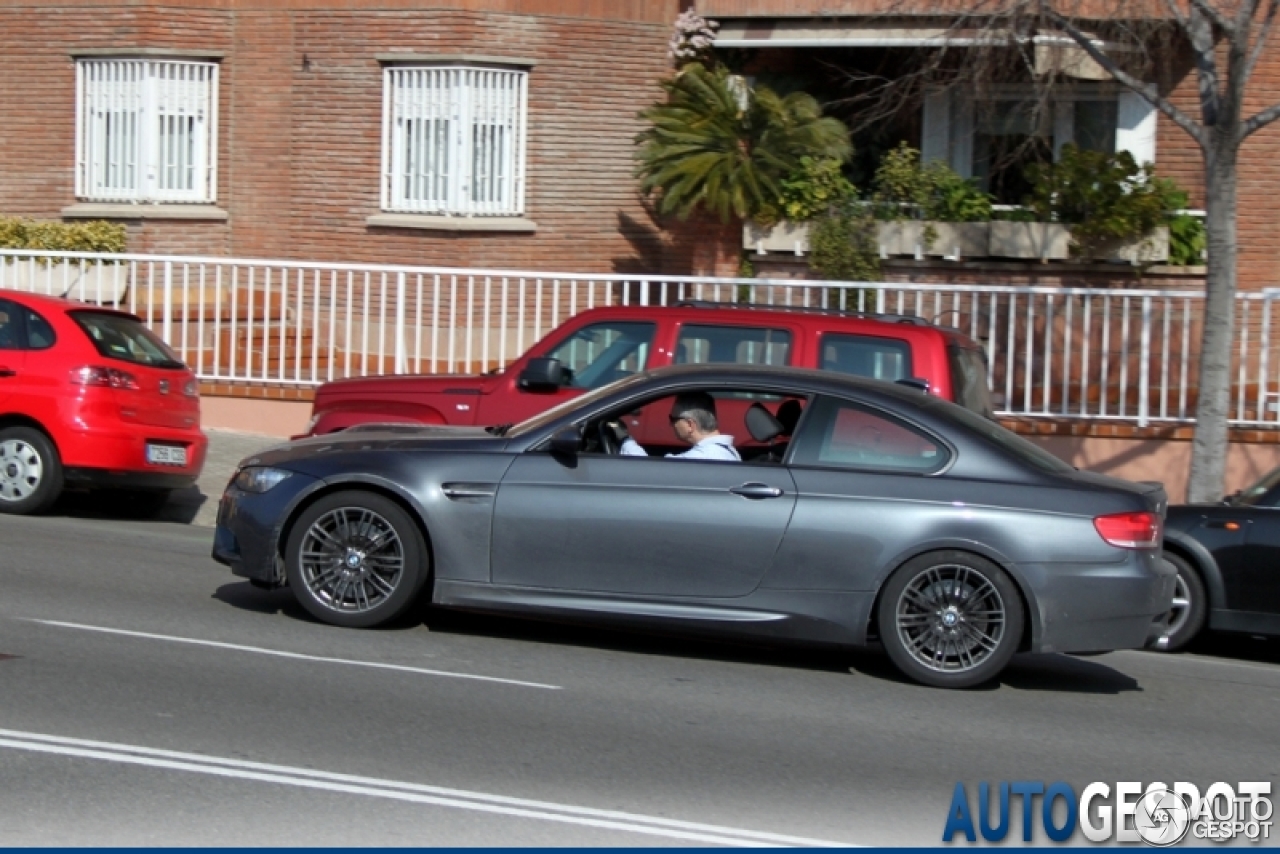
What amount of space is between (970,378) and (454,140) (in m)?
9.01

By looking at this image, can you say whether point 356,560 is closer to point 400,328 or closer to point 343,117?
point 400,328

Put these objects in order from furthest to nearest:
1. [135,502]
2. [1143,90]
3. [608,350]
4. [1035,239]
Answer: [1035,239] < [135,502] < [1143,90] < [608,350]

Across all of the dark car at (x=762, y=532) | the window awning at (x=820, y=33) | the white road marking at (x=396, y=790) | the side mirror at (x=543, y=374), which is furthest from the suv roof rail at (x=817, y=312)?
the window awning at (x=820, y=33)

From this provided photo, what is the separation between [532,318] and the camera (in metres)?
15.5

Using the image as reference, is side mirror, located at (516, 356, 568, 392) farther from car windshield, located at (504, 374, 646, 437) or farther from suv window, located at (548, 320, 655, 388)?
car windshield, located at (504, 374, 646, 437)

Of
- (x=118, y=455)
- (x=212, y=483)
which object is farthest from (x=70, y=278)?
(x=118, y=455)

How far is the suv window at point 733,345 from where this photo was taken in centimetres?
1038

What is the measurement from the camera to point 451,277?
50.5 ft

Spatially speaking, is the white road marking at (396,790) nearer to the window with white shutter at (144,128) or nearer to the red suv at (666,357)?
the red suv at (666,357)

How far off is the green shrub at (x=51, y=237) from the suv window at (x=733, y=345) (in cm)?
944

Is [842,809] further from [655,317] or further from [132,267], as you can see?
[132,267]

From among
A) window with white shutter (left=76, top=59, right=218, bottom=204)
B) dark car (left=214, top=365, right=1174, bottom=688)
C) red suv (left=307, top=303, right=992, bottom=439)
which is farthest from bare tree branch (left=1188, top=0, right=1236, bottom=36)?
window with white shutter (left=76, top=59, right=218, bottom=204)

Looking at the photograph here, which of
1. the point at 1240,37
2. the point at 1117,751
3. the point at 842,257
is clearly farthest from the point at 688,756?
the point at 842,257

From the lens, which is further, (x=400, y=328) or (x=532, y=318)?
(x=532, y=318)
